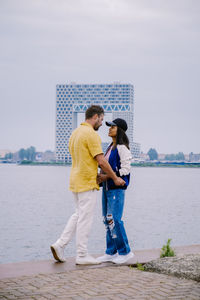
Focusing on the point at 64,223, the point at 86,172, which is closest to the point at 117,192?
the point at 86,172

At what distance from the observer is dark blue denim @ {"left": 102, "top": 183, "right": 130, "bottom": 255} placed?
18.9 ft

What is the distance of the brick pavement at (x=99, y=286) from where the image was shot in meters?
4.35

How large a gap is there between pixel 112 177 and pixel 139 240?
11.1 metres

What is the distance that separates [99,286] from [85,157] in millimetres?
1496

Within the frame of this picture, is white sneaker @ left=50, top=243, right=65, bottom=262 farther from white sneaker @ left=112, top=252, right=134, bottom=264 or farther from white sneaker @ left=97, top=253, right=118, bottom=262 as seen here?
white sneaker @ left=112, top=252, right=134, bottom=264

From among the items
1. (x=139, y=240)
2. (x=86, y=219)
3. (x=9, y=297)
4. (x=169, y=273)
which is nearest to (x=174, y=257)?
(x=169, y=273)

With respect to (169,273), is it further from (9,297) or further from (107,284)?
(9,297)

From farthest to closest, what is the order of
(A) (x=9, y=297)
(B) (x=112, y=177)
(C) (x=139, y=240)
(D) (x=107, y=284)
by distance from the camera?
(C) (x=139, y=240), (B) (x=112, y=177), (D) (x=107, y=284), (A) (x=9, y=297)

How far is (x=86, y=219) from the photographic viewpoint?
5.67m

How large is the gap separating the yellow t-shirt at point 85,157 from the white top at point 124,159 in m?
0.28

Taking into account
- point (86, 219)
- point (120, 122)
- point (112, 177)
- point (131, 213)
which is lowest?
point (131, 213)

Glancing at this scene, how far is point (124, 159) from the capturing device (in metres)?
5.78

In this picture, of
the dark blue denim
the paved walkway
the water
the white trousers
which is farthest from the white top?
the water

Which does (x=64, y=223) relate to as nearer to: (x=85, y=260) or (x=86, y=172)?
(x=85, y=260)
